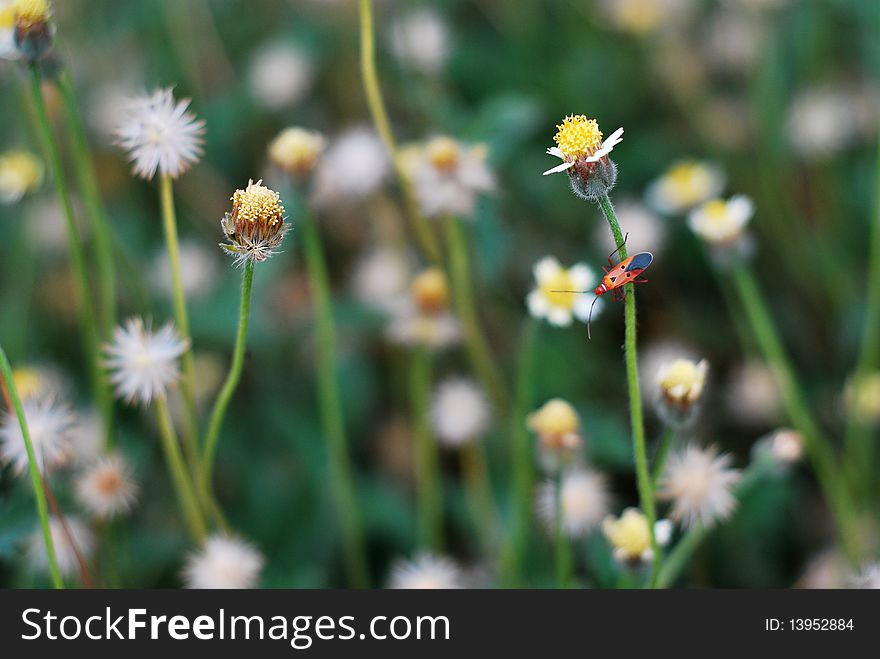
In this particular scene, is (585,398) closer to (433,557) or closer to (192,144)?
(433,557)

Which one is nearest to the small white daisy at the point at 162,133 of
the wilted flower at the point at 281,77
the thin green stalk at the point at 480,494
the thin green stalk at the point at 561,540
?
the thin green stalk at the point at 561,540

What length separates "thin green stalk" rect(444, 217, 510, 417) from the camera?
2.67 feet

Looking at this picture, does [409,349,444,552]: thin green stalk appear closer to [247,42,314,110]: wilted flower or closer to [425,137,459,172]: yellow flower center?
[425,137,459,172]: yellow flower center

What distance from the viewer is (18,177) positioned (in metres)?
0.81

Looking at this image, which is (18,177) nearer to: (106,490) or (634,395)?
(106,490)

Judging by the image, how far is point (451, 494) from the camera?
37.0 inches

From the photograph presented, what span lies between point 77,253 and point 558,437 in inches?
15.2

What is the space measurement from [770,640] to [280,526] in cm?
49

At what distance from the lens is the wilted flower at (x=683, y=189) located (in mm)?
918

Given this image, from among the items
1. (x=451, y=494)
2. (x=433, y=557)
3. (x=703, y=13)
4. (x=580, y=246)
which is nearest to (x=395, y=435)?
(x=451, y=494)

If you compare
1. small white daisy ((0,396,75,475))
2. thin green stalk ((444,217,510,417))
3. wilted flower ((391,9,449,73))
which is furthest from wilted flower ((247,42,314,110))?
small white daisy ((0,396,75,475))

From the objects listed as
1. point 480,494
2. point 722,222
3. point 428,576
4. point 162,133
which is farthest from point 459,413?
point 162,133

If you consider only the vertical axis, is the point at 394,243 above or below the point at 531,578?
above

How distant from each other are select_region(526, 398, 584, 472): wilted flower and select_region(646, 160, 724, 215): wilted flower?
0.38 metres
